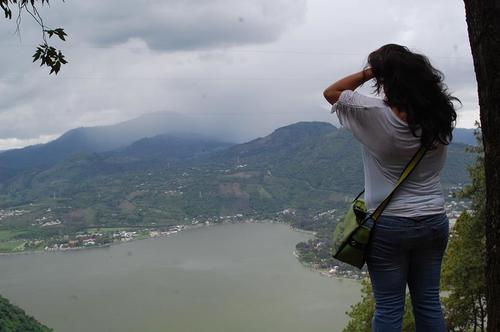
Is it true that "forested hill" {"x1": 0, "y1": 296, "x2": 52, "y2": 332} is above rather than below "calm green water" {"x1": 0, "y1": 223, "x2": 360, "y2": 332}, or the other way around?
above

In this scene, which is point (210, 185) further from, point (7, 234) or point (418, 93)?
point (418, 93)

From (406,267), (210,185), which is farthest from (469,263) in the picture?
(210,185)

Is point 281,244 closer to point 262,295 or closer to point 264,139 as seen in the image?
point 262,295

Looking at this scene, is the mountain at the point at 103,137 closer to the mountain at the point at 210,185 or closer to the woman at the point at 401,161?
the mountain at the point at 210,185

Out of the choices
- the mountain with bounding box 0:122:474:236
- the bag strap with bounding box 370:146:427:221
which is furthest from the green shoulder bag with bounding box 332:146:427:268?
the mountain with bounding box 0:122:474:236

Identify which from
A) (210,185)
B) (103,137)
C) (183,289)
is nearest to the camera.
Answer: (183,289)

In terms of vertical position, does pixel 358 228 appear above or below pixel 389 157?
below

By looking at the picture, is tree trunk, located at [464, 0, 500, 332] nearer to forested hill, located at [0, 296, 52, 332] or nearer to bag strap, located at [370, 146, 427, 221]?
bag strap, located at [370, 146, 427, 221]
